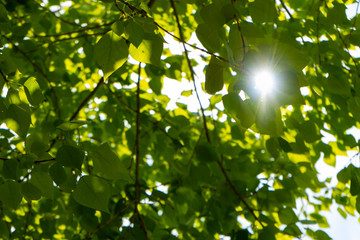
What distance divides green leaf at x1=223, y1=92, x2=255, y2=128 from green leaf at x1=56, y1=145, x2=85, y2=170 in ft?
1.12

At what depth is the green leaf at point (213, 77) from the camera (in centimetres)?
84

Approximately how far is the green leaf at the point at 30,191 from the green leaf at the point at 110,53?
1.11ft

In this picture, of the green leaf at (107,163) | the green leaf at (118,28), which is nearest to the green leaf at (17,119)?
the green leaf at (107,163)

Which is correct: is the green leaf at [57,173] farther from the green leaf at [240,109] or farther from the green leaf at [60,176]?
the green leaf at [240,109]

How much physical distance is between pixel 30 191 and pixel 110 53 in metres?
0.39

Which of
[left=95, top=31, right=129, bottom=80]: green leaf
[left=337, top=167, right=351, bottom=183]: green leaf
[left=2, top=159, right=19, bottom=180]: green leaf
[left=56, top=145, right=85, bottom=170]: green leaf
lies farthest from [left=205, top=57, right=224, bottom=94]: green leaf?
[left=337, top=167, right=351, bottom=183]: green leaf

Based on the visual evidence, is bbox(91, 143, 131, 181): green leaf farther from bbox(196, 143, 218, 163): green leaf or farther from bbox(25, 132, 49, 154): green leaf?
bbox(196, 143, 218, 163): green leaf

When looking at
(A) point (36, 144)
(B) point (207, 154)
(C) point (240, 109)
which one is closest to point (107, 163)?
(A) point (36, 144)

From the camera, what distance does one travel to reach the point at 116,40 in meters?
0.86

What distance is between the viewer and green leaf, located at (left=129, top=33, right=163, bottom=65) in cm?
88

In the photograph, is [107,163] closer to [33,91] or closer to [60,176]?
[60,176]

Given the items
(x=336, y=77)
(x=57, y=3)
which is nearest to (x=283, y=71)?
(x=336, y=77)

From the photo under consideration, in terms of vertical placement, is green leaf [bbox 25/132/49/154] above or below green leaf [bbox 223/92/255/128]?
below

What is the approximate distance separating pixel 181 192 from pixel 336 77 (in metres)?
0.89
